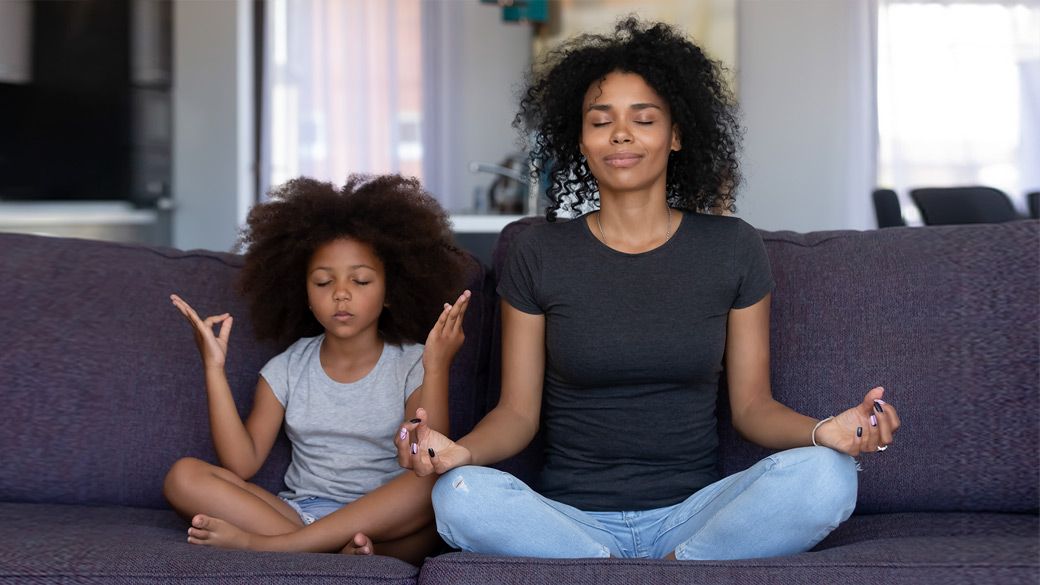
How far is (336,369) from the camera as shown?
69.7 inches

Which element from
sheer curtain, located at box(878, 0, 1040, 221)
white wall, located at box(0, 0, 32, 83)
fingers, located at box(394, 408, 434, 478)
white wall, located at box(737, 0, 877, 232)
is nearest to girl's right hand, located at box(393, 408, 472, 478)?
fingers, located at box(394, 408, 434, 478)

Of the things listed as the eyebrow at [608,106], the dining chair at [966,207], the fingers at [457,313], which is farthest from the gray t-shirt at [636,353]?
the dining chair at [966,207]

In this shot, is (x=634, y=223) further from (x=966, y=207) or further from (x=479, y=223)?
(x=479, y=223)

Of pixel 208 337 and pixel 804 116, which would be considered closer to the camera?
pixel 208 337

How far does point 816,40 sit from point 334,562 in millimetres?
4169

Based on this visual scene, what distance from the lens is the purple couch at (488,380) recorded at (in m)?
1.48

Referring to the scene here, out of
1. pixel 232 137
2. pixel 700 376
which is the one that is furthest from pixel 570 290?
pixel 232 137

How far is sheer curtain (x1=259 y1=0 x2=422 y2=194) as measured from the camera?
532 centimetres

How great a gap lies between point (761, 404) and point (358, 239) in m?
0.80

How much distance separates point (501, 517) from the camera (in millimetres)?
1326

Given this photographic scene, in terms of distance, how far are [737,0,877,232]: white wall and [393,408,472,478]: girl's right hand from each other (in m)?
3.56

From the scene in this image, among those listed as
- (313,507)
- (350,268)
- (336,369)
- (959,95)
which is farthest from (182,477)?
(959,95)

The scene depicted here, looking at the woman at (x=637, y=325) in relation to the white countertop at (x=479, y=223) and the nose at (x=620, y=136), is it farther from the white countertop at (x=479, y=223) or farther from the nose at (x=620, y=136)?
the white countertop at (x=479, y=223)

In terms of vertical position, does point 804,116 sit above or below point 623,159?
above
